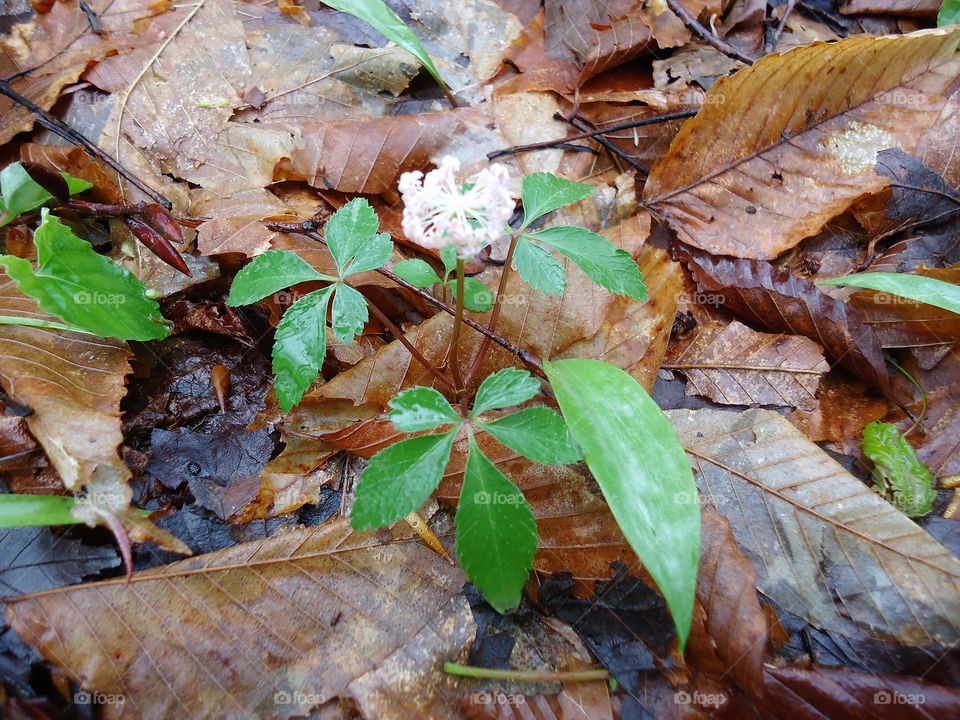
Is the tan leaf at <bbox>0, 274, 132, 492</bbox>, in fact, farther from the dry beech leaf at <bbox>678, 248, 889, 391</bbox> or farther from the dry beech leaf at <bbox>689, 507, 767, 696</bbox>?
the dry beech leaf at <bbox>678, 248, 889, 391</bbox>

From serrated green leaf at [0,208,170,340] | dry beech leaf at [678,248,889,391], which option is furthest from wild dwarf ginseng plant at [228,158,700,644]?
dry beech leaf at [678,248,889,391]

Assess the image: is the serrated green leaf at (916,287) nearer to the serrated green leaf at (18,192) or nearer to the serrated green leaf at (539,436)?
the serrated green leaf at (539,436)

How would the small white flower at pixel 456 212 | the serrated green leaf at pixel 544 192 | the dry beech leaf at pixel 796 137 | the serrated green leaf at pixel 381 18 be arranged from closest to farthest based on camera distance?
the small white flower at pixel 456 212
the serrated green leaf at pixel 544 192
the serrated green leaf at pixel 381 18
the dry beech leaf at pixel 796 137

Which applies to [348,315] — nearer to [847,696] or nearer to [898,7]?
[847,696]

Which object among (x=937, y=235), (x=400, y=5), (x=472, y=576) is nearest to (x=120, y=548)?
(x=472, y=576)

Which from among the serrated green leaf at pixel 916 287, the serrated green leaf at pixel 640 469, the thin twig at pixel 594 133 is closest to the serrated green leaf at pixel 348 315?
the serrated green leaf at pixel 640 469

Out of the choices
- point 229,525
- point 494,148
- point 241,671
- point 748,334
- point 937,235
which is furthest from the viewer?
point 494,148

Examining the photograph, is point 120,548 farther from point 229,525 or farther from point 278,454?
point 278,454
